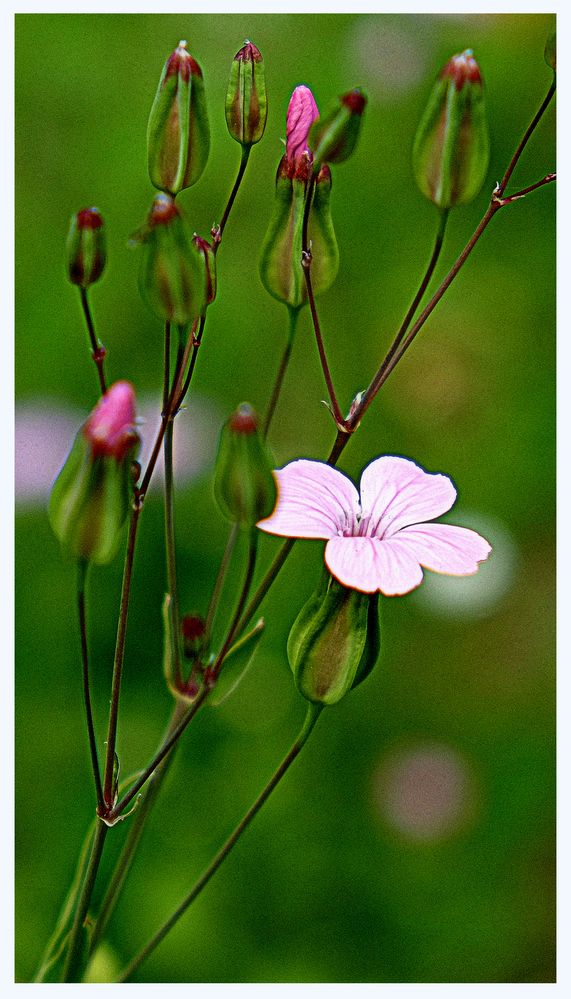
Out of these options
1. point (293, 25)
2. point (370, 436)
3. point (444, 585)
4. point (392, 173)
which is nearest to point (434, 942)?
point (444, 585)

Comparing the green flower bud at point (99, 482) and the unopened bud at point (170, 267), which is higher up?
the unopened bud at point (170, 267)

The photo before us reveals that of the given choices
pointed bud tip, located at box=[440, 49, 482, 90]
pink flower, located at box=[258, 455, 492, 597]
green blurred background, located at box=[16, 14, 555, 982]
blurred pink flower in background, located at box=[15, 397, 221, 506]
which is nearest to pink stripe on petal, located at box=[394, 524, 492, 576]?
pink flower, located at box=[258, 455, 492, 597]

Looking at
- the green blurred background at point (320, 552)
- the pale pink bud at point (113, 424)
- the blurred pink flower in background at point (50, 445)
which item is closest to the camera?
the pale pink bud at point (113, 424)

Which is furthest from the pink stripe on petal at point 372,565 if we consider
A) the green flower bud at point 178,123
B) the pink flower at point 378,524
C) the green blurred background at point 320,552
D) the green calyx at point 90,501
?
the green blurred background at point 320,552

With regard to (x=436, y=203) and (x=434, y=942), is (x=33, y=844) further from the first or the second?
(x=436, y=203)

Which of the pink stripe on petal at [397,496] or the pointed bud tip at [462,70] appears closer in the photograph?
the pointed bud tip at [462,70]

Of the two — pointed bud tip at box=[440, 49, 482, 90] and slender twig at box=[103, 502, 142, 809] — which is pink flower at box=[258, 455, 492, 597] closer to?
slender twig at box=[103, 502, 142, 809]

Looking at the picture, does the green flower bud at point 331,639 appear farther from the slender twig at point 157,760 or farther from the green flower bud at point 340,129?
the green flower bud at point 340,129
